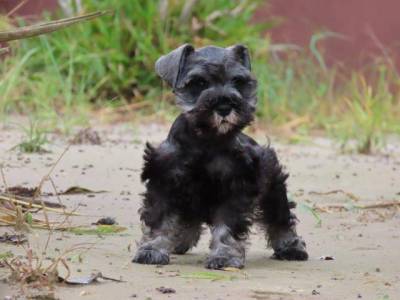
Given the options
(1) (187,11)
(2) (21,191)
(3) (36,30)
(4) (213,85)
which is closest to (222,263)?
(4) (213,85)

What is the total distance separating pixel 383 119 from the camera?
10867 millimetres

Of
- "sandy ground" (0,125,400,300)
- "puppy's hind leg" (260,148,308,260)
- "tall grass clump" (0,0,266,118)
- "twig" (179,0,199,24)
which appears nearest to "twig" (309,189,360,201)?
"sandy ground" (0,125,400,300)

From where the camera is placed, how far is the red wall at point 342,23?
45.3ft

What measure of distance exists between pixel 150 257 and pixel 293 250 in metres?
0.85

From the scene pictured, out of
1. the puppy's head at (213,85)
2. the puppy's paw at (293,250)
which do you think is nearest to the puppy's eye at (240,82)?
the puppy's head at (213,85)

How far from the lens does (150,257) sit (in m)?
4.90

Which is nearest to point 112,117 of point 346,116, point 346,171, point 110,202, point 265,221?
point 346,116

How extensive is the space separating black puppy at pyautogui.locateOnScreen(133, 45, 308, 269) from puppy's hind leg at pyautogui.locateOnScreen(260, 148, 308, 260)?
0.28 m

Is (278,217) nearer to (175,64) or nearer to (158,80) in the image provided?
(175,64)

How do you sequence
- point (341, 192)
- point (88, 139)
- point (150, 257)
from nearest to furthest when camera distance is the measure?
point (150, 257), point (341, 192), point (88, 139)

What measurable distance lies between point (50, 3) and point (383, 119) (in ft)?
14.6

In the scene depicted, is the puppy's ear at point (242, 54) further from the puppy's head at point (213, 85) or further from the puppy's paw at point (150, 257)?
the puppy's paw at point (150, 257)

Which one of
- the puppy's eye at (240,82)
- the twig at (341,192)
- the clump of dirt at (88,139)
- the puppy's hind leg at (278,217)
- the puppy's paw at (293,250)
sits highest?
the clump of dirt at (88,139)

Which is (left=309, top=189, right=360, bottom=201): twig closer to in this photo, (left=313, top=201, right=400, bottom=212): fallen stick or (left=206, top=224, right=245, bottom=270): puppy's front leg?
(left=313, top=201, right=400, bottom=212): fallen stick
